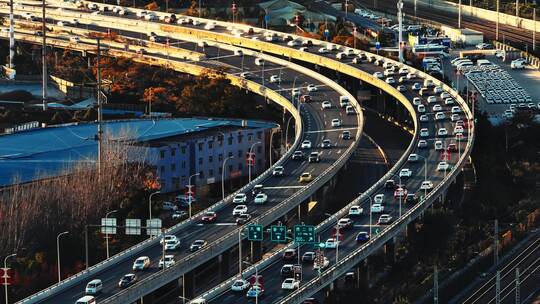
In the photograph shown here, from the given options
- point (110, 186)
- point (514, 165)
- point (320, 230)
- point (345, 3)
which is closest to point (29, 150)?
point (110, 186)

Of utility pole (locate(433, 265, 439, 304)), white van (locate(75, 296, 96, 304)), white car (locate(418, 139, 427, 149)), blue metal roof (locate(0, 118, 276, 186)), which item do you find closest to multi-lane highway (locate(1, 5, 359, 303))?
white van (locate(75, 296, 96, 304))

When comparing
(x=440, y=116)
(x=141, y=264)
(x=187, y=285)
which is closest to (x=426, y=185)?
(x=440, y=116)

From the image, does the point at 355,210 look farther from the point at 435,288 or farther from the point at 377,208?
the point at 435,288

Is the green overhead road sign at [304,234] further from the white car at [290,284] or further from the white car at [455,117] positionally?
the white car at [455,117]

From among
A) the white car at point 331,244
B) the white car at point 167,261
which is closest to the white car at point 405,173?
the white car at point 331,244

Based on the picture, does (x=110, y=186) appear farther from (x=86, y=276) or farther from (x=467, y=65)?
(x=467, y=65)

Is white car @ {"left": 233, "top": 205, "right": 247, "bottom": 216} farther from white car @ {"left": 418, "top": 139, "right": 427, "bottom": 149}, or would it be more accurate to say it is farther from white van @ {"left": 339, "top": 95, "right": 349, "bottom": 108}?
white van @ {"left": 339, "top": 95, "right": 349, "bottom": 108}
